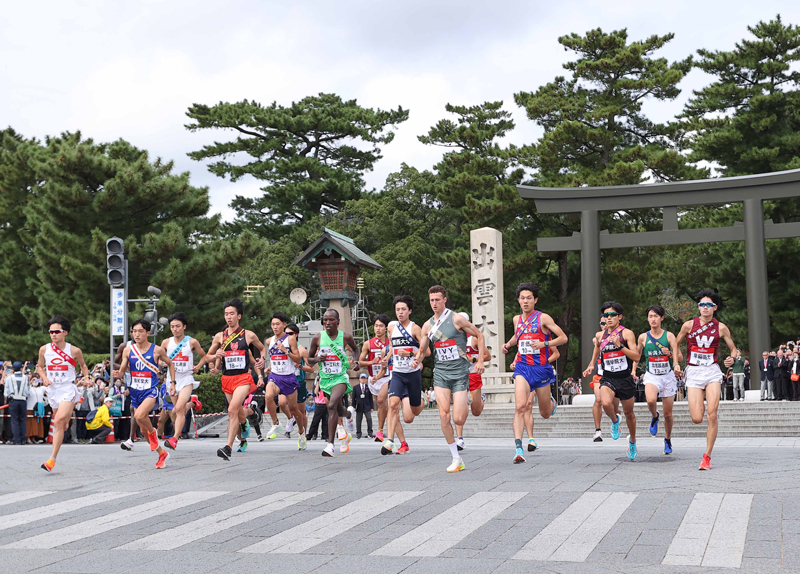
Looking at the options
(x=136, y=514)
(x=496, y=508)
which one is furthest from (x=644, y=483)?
(x=136, y=514)

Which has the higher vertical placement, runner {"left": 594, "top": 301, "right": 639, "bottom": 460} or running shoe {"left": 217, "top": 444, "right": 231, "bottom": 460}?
runner {"left": 594, "top": 301, "right": 639, "bottom": 460}

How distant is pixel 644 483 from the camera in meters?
9.45

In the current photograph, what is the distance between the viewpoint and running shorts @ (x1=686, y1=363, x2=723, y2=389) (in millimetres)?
10961

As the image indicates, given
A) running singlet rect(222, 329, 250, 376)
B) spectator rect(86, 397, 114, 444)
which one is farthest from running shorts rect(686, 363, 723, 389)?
spectator rect(86, 397, 114, 444)

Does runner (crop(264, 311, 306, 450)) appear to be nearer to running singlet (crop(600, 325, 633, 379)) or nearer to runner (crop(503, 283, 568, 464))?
runner (crop(503, 283, 568, 464))

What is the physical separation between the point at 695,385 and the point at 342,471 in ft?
13.9

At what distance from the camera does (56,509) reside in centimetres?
934

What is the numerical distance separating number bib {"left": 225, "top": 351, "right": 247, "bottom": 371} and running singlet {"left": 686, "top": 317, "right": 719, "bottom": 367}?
19.4ft

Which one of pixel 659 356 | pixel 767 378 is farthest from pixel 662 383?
pixel 767 378

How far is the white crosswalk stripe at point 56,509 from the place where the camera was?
343 inches

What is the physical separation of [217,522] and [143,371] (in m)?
5.22

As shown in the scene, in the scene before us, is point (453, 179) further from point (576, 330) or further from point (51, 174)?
point (51, 174)

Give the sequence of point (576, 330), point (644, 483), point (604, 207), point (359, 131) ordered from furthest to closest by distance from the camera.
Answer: point (359, 131)
point (576, 330)
point (604, 207)
point (644, 483)

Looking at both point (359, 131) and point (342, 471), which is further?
point (359, 131)
